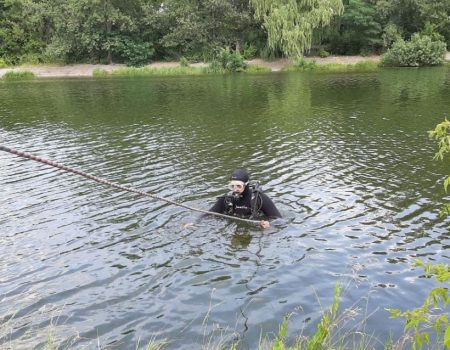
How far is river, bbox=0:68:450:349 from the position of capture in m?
7.61

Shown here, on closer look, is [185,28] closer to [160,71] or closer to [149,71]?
[160,71]

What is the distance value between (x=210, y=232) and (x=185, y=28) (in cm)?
5087

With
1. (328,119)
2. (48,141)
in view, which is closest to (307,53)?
(328,119)

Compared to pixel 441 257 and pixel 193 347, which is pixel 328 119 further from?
pixel 193 347

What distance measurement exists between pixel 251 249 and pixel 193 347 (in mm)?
3515

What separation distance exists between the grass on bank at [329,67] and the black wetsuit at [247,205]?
4379cm

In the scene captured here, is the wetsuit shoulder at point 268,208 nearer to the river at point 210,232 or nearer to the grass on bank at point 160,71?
A: the river at point 210,232

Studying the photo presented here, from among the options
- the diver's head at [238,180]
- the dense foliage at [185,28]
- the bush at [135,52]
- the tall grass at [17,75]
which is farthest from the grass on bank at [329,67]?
the diver's head at [238,180]

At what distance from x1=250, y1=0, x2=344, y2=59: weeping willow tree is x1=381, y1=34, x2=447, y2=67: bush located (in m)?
7.49

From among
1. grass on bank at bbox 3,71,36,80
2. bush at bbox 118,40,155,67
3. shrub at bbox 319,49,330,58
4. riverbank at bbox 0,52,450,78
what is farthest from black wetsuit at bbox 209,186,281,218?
bush at bbox 118,40,155,67

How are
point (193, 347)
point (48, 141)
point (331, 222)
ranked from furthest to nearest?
point (48, 141), point (331, 222), point (193, 347)

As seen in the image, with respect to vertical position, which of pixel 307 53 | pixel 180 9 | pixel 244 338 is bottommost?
pixel 244 338

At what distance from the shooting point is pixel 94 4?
5706 cm

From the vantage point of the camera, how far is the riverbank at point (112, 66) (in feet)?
185
